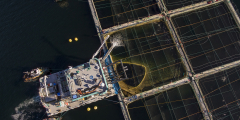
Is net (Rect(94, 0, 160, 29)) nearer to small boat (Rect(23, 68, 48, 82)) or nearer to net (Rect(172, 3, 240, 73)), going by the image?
net (Rect(172, 3, 240, 73))

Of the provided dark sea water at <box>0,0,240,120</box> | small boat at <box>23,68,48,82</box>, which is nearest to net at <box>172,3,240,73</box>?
dark sea water at <box>0,0,240,120</box>

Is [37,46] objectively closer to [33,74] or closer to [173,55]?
[33,74]

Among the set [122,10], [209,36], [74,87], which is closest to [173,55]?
[209,36]

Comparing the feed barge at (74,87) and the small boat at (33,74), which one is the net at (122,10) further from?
the small boat at (33,74)

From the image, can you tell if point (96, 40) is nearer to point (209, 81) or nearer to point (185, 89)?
point (185, 89)

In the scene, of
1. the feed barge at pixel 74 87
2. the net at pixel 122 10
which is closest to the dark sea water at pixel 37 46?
the net at pixel 122 10
